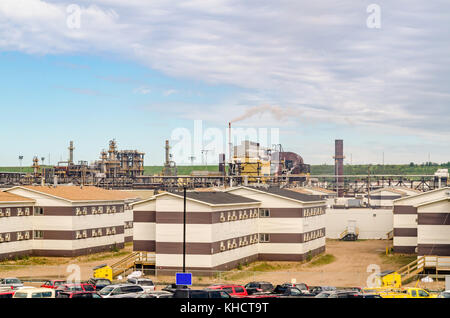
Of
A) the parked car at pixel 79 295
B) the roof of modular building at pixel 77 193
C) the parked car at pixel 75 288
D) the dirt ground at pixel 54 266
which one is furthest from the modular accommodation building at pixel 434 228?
the roof of modular building at pixel 77 193

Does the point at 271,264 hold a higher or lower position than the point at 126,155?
lower

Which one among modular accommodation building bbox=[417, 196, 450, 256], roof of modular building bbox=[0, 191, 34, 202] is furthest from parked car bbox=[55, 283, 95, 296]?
modular accommodation building bbox=[417, 196, 450, 256]

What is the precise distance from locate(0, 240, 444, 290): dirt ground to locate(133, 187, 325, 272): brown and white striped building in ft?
5.33

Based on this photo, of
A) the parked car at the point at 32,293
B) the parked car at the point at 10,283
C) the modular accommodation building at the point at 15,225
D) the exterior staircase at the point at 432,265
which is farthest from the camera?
the modular accommodation building at the point at 15,225

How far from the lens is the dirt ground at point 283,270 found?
2287 inches

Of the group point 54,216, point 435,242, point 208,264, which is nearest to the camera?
point 208,264

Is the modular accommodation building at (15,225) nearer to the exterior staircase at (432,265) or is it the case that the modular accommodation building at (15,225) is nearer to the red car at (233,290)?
the red car at (233,290)

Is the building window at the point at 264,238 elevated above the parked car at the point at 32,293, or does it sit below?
below

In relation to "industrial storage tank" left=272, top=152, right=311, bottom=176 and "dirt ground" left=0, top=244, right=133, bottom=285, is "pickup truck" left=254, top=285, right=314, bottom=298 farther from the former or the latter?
"industrial storage tank" left=272, top=152, right=311, bottom=176

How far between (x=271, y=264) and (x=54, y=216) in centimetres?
2462

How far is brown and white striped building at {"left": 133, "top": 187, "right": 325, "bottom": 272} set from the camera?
196 feet
